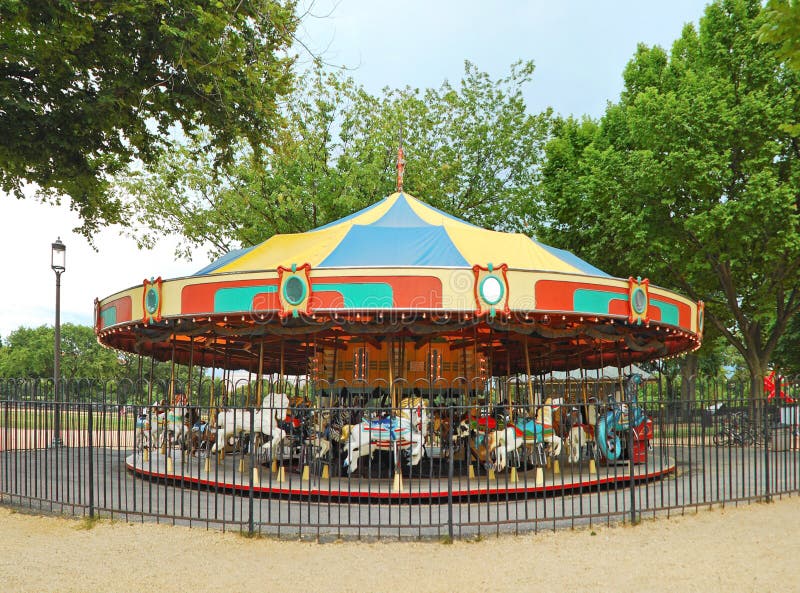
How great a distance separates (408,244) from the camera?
41.4ft

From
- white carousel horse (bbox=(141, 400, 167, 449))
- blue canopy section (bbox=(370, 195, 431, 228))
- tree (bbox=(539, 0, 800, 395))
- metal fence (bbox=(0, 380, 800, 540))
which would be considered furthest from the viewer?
tree (bbox=(539, 0, 800, 395))

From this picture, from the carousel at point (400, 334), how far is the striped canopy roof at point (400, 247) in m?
0.05

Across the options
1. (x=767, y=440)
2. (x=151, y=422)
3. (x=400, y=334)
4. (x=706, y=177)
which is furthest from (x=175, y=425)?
(x=706, y=177)

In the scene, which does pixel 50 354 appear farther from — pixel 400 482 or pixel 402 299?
pixel 400 482

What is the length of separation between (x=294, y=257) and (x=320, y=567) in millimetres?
6899

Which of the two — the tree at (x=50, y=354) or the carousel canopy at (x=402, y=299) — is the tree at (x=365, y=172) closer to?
the carousel canopy at (x=402, y=299)

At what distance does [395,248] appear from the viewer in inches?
490

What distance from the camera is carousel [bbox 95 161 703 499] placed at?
10.1 m

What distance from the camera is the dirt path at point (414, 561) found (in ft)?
19.9

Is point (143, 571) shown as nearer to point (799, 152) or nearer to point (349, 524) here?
point (349, 524)

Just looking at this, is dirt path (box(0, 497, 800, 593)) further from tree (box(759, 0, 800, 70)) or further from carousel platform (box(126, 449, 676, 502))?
tree (box(759, 0, 800, 70))

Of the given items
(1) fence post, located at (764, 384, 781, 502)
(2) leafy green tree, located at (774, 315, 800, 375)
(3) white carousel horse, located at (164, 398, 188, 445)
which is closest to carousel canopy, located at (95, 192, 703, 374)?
(3) white carousel horse, located at (164, 398, 188, 445)

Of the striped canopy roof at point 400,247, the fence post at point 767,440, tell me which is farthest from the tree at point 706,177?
the fence post at point 767,440

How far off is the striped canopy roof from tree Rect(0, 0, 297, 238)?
6.91ft
